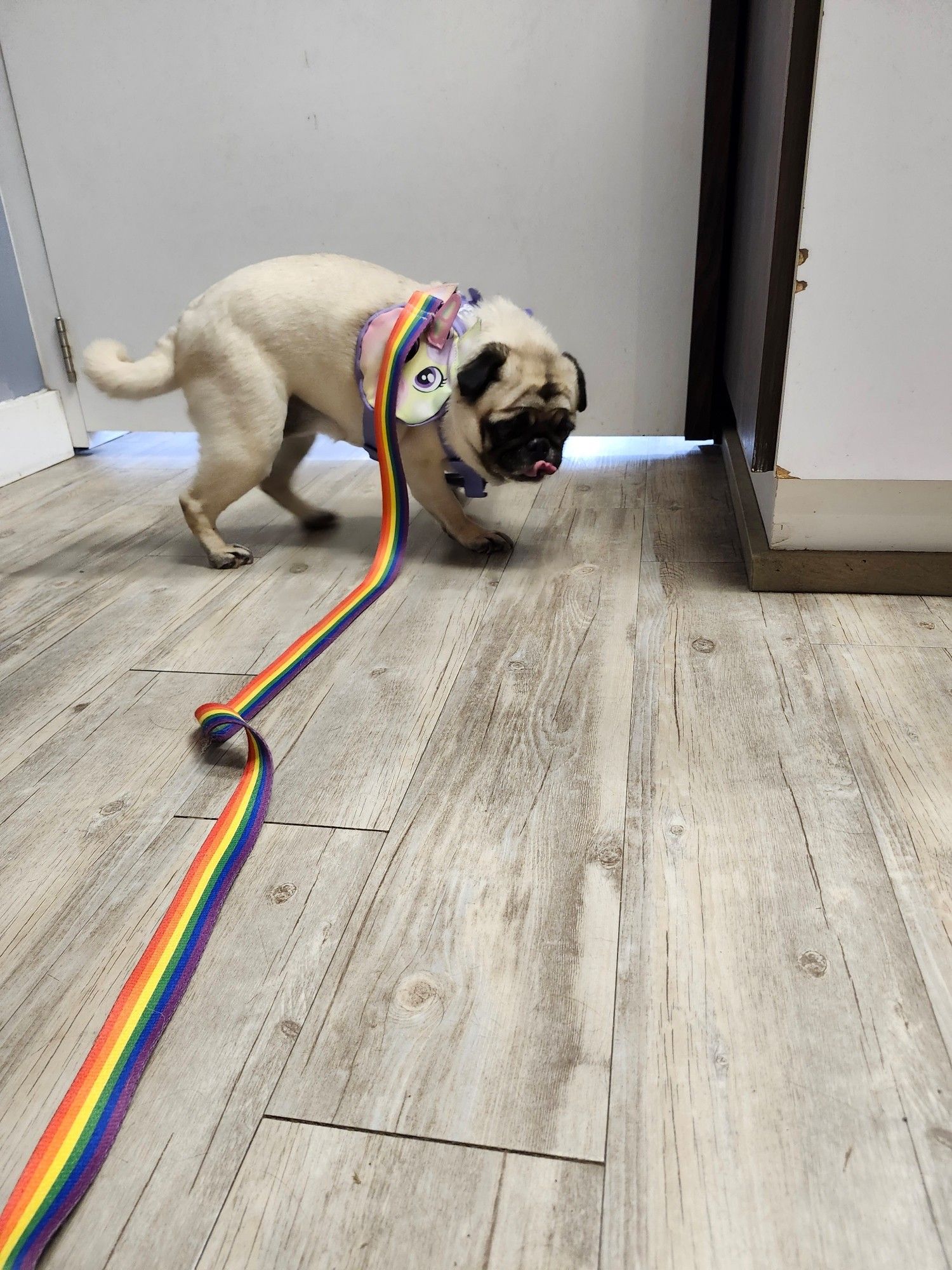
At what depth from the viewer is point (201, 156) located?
7.31ft

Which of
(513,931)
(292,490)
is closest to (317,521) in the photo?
(292,490)

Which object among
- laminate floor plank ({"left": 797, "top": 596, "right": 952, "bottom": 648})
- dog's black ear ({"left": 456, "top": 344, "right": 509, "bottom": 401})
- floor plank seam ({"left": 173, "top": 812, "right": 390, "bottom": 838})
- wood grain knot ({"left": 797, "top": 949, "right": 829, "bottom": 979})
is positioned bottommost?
laminate floor plank ({"left": 797, "top": 596, "right": 952, "bottom": 648})

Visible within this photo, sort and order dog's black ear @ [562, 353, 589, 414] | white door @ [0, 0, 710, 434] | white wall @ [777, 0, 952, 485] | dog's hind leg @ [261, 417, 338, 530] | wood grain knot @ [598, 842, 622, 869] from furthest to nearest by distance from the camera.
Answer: white door @ [0, 0, 710, 434], dog's hind leg @ [261, 417, 338, 530], dog's black ear @ [562, 353, 589, 414], white wall @ [777, 0, 952, 485], wood grain knot @ [598, 842, 622, 869]

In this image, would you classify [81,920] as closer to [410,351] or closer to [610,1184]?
[610,1184]

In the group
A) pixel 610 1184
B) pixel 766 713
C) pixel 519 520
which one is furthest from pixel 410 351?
pixel 610 1184

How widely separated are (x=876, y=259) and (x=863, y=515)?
1.27ft

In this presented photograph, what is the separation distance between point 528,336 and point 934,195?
2.15 feet

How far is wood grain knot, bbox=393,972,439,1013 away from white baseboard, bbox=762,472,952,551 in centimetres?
101

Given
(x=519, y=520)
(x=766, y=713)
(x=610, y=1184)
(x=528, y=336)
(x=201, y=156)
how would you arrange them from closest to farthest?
1. (x=610, y=1184)
2. (x=766, y=713)
3. (x=528, y=336)
4. (x=519, y=520)
5. (x=201, y=156)

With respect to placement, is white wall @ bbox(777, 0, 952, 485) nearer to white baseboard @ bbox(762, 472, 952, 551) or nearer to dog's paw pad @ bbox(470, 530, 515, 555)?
white baseboard @ bbox(762, 472, 952, 551)

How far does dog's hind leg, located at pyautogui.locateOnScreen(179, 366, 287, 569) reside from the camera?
1.66 metres

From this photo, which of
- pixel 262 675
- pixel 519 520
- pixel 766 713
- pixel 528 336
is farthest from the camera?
pixel 519 520

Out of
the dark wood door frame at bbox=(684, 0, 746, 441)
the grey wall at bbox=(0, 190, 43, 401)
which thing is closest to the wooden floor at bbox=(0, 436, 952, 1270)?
the dark wood door frame at bbox=(684, 0, 746, 441)

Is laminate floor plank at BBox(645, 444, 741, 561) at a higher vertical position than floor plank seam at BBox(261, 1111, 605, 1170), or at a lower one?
lower
